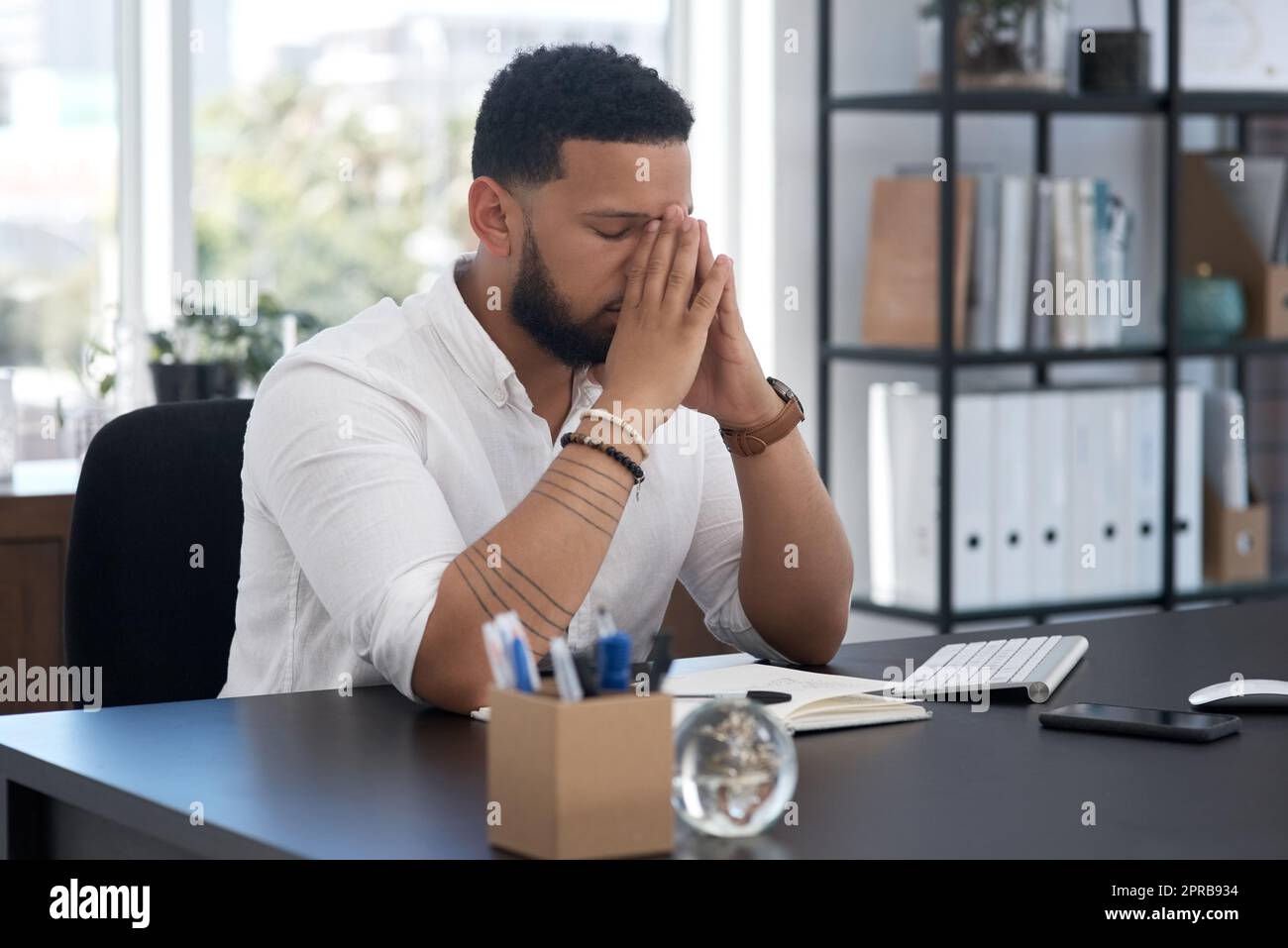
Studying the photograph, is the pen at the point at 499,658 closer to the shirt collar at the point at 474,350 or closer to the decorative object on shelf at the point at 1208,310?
the shirt collar at the point at 474,350

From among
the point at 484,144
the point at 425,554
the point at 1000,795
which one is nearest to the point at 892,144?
the point at 484,144

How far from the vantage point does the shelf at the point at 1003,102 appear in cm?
300

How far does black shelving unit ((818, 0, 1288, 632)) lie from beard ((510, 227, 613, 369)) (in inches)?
61.2

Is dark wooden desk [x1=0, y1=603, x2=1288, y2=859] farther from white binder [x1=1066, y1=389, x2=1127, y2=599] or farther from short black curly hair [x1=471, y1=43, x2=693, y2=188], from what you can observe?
white binder [x1=1066, y1=389, x2=1127, y2=599]

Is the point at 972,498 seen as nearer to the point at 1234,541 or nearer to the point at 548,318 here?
the point at 1234,541

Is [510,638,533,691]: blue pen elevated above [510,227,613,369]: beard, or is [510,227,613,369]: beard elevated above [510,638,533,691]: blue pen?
[510,227,613,369]: beard

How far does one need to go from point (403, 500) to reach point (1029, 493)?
6.50 feet

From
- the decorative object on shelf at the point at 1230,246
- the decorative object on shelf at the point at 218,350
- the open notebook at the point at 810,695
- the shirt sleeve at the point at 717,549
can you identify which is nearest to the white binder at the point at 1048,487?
the decorative object on shelf at the point at 1230,246

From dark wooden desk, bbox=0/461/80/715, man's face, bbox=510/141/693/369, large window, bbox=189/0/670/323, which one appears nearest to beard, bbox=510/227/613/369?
man's face, bbox=510/141/693/369

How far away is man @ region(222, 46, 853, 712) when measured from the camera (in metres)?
1.31

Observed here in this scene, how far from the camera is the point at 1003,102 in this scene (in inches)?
120

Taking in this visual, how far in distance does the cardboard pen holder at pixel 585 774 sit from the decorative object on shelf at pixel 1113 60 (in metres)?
2.58
